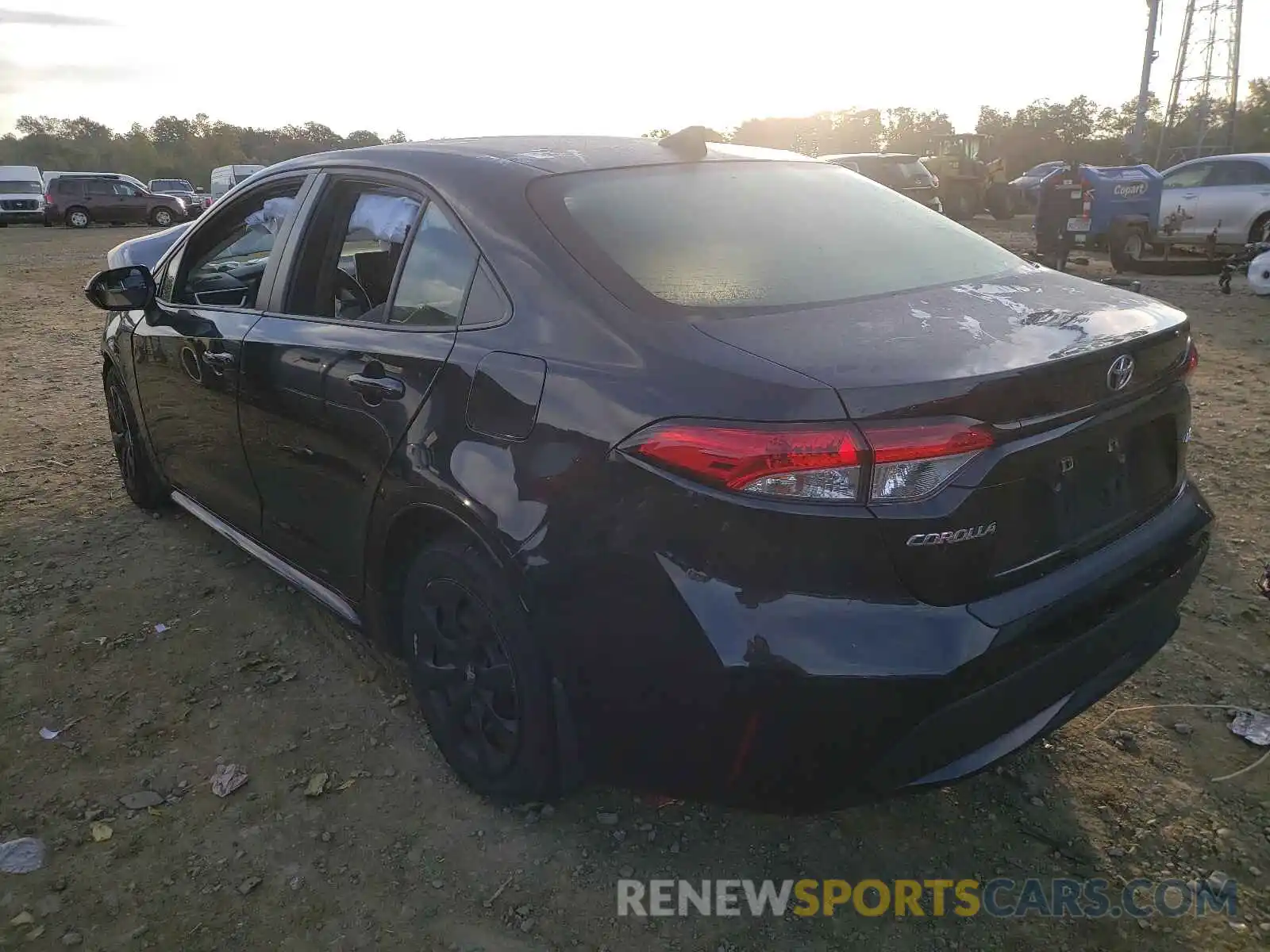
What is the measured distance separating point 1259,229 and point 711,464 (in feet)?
44.8

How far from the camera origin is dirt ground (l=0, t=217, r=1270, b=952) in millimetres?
2100

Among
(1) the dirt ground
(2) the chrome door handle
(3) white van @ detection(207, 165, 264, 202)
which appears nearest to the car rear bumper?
(1) the dirt ground

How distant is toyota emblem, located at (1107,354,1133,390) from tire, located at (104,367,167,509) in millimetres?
3690

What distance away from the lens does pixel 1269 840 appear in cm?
227

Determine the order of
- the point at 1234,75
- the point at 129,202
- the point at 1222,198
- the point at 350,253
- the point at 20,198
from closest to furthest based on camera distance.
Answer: the point at 350,253
the point at 1222,198
the point at 129,202
the point at 20,198
the point at 1234,75

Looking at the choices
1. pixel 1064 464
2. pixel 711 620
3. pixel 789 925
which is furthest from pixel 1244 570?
pixel 711 620

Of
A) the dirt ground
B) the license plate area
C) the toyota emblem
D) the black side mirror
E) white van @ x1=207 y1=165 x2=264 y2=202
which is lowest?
the dirt ground

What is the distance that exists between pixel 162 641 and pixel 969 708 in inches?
110

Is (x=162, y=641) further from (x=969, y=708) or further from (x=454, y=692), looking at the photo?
(x=969, y=708)

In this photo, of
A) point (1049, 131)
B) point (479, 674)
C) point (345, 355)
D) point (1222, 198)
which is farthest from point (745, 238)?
point (1049, 131)

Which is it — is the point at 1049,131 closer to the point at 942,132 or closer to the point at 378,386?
the point at 942,132

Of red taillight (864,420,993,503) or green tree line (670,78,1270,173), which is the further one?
green tree line (670,78,1270,173)

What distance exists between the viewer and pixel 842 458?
1667 mm

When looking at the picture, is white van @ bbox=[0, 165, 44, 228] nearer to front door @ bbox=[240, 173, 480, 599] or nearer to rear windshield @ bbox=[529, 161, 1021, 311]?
front door @ bbox=[240, 173, 480, 599]
